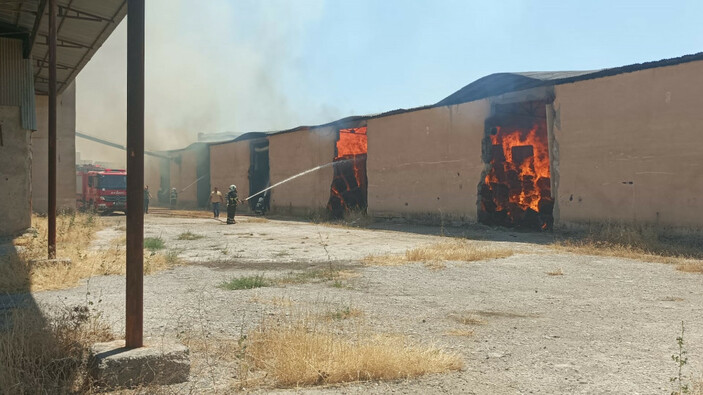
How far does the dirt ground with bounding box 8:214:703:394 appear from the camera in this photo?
394 centimetres

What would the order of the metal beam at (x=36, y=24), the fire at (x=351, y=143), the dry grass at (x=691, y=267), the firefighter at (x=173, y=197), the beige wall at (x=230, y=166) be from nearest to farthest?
the dry grass at (x=691, y=267), the metal beam at (x=36, y=24), the fire at (x=351, y=143), the beige wall at (x=230, y=166), the firefighter at (x=173, y=197)

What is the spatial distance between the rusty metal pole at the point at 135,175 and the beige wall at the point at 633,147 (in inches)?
507

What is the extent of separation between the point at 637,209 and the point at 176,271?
36.9ft

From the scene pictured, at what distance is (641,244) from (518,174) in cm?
590

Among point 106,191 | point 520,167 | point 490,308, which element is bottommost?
point 490,308

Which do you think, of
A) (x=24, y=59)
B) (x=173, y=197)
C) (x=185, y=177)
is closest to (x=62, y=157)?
(x=24, y=59)

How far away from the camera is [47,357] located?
3.88 meters

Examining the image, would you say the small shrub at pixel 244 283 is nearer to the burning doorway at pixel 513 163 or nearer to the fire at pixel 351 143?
the burning doorway at pixel 513 163

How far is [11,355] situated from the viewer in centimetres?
372

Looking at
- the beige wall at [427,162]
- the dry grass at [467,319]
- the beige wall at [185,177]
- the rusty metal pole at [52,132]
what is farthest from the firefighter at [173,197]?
the dry grass at [467,319]

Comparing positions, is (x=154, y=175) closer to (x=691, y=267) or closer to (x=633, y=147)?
(x=633, y=147)

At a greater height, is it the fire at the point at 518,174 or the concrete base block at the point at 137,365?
the fire at the point at 518,174

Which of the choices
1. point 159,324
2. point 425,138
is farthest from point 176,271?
point 425,138

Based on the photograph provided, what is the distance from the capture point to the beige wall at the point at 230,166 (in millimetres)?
31109
